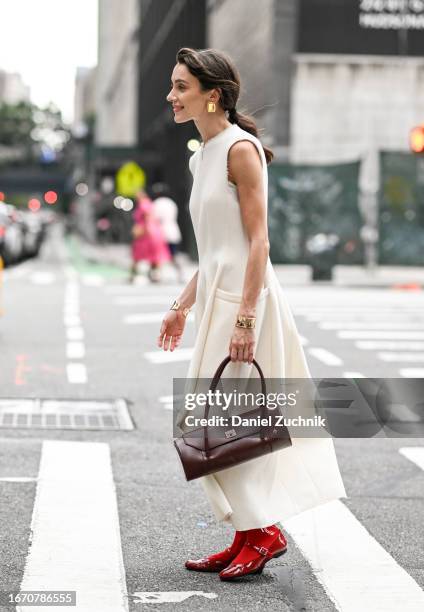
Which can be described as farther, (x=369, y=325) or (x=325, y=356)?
(x=369, y=325)

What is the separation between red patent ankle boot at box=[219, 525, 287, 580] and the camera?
4566mm

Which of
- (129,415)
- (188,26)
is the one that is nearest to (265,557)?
(129,415)

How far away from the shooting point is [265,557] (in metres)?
4.60

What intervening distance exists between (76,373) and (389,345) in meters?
3.89

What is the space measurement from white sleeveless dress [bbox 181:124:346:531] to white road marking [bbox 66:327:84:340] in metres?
8.35

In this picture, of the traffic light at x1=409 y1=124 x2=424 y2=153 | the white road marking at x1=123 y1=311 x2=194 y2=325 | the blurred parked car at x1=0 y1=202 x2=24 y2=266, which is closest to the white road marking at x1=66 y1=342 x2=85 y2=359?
the white road marking at x1=123 y1=311 x2=194 y2=325

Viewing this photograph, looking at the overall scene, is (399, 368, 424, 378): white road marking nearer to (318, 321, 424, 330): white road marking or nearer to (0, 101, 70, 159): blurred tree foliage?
(318, 321, 424, 330): white road marking

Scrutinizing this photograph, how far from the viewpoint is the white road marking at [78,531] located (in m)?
4.39

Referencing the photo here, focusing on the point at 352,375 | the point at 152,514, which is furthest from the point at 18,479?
the point at 352,375

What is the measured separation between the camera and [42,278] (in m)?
26.1

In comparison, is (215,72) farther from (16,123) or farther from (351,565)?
(16,123)

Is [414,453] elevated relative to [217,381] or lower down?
lower down

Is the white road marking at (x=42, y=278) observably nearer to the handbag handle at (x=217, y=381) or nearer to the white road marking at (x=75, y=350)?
the white road marking at (x=75, y=350)

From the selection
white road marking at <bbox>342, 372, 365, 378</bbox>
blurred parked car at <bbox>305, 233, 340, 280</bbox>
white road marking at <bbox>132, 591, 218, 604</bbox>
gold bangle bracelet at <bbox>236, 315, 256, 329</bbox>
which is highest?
gold bangle bracelet at <bbox>236, 315, 256, 329</bbox>
